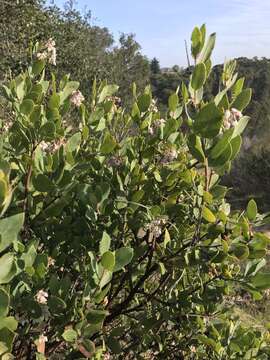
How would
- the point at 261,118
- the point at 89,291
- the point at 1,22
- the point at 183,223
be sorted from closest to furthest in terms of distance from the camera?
1. the point at 89,291
2. the point at 183,223
3. the point at 1,22
4. the point at 261,118

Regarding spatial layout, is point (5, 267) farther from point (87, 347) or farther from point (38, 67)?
point (38, 67)

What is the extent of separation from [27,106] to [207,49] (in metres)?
0.51

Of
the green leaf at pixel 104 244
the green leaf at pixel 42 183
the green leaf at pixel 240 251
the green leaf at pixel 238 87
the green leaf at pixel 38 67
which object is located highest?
the green leaf at pixel 38 67

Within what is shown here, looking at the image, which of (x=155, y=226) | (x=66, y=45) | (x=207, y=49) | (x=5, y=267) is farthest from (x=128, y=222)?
(x=66, y=45)

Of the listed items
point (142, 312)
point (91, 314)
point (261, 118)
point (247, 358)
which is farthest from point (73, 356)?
point (261, 118)

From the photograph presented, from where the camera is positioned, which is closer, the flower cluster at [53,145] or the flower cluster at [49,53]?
the flower cluster at [53,145]

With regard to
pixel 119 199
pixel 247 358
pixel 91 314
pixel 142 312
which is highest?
pixel 119 199

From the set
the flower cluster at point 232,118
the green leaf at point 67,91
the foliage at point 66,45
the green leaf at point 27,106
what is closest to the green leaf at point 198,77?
the flower cluster at point 232,118

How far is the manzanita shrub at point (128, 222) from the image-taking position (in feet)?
4.46

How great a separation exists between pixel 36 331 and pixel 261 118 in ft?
85.8

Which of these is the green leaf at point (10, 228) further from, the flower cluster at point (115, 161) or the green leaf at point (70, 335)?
the flower cluster at point (115, 161)

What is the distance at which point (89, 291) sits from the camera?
1314 millimetres

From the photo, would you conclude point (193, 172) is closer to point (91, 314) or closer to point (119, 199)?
point (119, 199)

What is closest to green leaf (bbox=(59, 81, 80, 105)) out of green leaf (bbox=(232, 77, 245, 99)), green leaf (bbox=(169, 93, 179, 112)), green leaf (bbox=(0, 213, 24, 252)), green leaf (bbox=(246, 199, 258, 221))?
green leaf (bbox=(169, 93, 179, 112))
